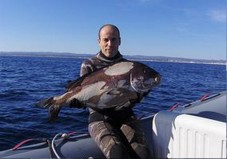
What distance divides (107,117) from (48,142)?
0.79 m

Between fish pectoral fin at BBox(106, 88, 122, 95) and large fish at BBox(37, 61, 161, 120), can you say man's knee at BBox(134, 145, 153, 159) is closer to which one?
large fish at BBox(37, 61, 161, 120)

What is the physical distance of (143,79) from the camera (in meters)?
4.13

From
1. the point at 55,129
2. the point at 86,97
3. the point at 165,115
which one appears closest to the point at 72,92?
the point at 86,97

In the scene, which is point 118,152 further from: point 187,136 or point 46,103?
point 46,103

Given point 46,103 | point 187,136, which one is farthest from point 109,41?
point 187,136

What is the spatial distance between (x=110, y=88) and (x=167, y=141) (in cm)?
93

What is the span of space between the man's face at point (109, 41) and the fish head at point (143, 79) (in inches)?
29.1

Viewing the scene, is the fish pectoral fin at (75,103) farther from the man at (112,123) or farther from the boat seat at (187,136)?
the boat seat at (187,136)

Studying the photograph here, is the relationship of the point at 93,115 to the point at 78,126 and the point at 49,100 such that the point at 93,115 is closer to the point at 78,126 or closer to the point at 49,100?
the point at 49,100

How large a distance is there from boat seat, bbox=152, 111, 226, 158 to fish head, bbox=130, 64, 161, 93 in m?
0.49

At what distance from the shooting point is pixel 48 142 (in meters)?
4.56

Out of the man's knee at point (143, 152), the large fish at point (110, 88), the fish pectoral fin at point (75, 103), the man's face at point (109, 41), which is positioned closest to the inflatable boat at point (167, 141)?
the man's knee at point (143, 152)

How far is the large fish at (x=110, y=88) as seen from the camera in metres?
4.15

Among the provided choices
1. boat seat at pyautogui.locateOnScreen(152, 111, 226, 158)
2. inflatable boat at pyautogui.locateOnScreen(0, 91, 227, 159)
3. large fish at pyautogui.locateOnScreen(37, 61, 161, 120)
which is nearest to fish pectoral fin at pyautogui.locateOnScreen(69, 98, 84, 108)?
large fish at pyautogui.locateOnScreen(37, 61, 161, 120)
